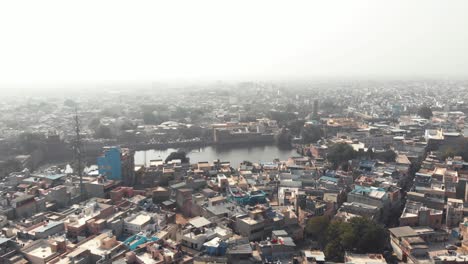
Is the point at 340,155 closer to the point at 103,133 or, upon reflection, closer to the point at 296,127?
the point at 296,127

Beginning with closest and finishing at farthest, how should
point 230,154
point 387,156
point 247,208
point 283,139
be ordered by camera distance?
point 247,208, point 387,156, point 230,154, point 283,139

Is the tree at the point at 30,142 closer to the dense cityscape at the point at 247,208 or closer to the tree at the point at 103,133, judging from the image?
the dense cityscape at the point at 247,208

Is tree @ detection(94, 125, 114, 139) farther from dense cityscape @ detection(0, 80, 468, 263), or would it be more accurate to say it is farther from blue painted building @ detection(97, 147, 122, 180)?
blue painted building @ detection(97, 147, 122, 180)

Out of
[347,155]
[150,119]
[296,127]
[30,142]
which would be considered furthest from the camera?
[150,119]

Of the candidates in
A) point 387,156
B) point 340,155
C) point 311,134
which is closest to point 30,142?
point 311,134

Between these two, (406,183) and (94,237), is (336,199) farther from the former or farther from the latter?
(94,237)

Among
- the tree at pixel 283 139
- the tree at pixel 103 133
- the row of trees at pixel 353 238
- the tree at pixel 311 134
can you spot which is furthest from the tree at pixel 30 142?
the row of trees at pixel 353 238
